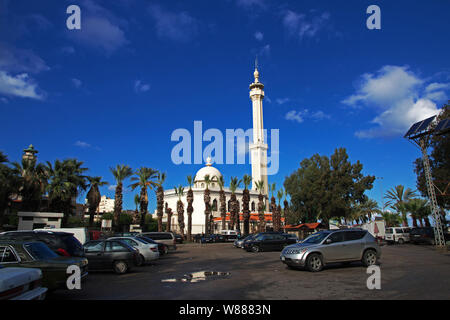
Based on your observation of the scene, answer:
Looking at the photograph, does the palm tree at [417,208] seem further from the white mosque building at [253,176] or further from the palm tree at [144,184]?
the palm tree at [144,184]

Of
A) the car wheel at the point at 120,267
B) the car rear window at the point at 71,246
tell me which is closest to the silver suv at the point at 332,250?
the car wheel at the point at 120,267

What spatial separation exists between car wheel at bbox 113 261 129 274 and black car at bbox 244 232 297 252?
13.5 meters

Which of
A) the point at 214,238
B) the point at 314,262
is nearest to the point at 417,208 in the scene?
the point at 214,238

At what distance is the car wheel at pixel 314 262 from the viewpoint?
455 inches

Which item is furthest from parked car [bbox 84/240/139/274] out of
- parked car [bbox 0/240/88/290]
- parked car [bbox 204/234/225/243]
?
parked car [bbox 204/234/225/243]

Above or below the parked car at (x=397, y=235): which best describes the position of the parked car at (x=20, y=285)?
above

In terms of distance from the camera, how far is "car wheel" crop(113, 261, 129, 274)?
12484 mm

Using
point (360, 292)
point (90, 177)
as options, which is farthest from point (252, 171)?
point (360, 292)

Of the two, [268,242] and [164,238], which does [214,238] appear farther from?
[268,242]

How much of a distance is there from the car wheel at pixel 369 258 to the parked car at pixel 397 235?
24.3 meters

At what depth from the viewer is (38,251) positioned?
300 inches

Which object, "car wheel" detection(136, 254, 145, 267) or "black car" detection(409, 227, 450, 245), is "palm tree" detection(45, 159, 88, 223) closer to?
"car wheel" detection(136, 254, 145, 267)
